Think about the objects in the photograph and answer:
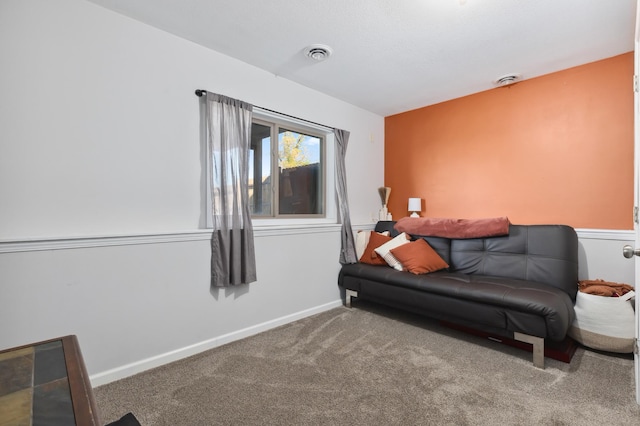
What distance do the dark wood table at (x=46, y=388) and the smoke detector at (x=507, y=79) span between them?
3614 millimetres

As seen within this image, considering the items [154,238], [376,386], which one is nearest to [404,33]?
[154,238]

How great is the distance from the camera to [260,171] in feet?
9.82

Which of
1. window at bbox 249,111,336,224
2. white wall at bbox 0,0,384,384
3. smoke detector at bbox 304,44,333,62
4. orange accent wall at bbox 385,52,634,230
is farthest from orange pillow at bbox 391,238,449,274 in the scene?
smoke detector at bbox 304,44,333,62

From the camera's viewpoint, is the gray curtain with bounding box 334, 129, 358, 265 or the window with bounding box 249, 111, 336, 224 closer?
the window with bounding box 249, 111, 336, 224

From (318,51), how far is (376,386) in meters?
2.43

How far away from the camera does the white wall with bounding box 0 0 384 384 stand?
1.73 metres

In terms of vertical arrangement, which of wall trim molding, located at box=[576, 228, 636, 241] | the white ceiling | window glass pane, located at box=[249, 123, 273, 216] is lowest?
wall trim molding, located at box=[576, 228, 636, 241]

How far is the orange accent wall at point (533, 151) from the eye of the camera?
8.55 feet

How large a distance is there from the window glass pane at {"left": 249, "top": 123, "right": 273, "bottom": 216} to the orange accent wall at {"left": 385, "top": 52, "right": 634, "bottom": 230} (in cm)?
183

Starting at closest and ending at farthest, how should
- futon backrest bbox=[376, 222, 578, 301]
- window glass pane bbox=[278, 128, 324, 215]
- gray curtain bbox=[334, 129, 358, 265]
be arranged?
futon backrest bbox=[376, 222, 578, 301] → window glass pane bbox=[278, 128, 324, 215] → gray curtain bbox=[334, 129, 358, 265]

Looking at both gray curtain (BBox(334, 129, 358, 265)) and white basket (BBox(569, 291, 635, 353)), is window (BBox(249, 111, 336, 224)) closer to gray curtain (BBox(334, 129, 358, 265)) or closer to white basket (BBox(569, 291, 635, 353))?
gray curtain (BBox(334, 129, 358, 265))

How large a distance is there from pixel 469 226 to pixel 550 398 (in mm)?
1573

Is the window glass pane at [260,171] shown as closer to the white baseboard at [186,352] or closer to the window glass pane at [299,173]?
the window glass pane at [299,173]

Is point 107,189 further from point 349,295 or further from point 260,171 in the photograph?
point 349,295
